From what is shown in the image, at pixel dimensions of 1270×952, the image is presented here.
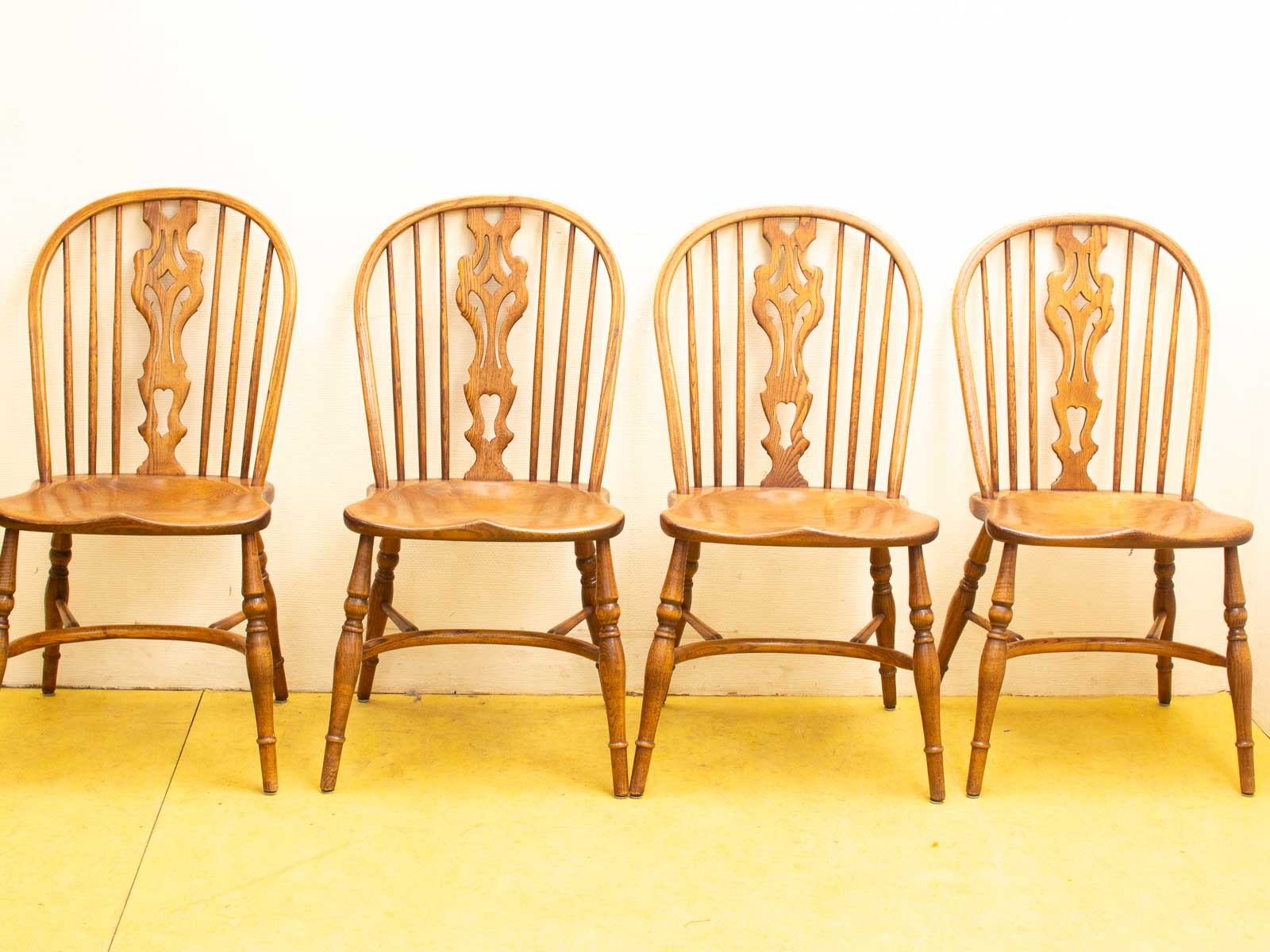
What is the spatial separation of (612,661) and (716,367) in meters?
0.60

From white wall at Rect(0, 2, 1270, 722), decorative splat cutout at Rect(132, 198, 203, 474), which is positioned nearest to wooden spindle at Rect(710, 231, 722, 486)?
white wall at Rect(0, 2, 1270, 722)

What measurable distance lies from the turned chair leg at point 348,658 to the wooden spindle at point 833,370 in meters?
0.89

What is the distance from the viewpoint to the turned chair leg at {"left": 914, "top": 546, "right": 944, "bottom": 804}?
1831mm

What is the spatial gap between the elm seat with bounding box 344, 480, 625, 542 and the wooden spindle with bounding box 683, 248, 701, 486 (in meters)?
0.19

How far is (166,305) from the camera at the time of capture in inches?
82.4

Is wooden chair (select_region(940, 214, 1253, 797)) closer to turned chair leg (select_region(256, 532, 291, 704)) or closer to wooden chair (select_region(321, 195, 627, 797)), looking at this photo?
wooden chair (select_region(321, 195, 627, 797))

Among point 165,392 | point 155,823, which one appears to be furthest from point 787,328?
point 155,823

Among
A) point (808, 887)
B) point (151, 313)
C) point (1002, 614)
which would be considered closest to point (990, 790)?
point (1002, 614)

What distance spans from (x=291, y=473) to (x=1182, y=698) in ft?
6.53

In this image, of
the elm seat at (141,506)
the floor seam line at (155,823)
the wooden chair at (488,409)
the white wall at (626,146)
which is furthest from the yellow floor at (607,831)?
the elm seat at (141,506)

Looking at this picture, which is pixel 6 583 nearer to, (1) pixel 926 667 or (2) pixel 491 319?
(2) pixel 491 319

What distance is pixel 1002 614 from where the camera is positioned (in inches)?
73.2

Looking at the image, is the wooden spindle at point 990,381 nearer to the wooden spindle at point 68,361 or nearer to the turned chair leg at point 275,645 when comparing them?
the turned chair leg at point 275,645

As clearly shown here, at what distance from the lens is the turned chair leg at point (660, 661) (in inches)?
71.9
